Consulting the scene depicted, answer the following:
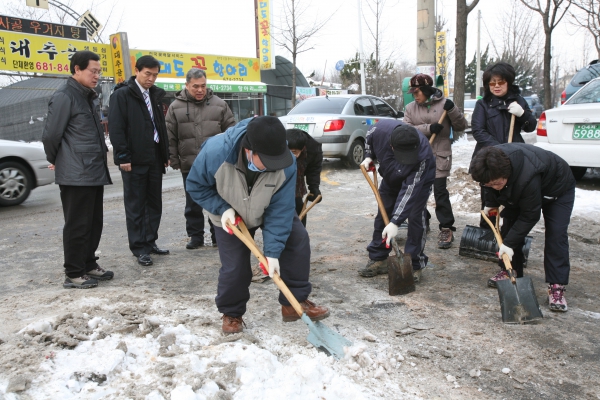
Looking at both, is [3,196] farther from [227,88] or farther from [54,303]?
[227,88]

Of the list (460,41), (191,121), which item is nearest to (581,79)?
(460,41)

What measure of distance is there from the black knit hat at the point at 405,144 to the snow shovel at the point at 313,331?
4.98 ft

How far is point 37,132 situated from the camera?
19.0 m

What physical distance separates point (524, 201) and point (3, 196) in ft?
22.6

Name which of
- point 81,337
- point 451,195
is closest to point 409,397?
point 81,337

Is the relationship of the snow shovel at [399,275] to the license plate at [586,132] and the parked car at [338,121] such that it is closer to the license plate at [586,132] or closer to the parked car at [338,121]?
the license plate at [586,132]

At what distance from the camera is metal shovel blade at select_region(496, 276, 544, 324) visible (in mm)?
3332

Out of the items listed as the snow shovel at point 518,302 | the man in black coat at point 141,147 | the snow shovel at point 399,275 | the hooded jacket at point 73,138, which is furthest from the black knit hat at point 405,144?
the hooded jacket at point 73,138

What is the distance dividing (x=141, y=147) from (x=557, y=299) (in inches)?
139

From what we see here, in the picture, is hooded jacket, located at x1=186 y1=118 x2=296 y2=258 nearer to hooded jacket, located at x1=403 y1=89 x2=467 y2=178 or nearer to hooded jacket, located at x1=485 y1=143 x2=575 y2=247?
hooded jacket, located at x1=485 y1=143 x2=575 y2=247

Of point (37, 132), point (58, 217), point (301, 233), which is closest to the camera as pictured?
point (301, 233)

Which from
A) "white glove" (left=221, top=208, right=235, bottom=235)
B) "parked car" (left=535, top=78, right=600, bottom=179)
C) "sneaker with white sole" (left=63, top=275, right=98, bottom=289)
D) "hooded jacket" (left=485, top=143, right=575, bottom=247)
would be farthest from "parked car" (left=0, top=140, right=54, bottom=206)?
"parked car" (left=535, top=78, right=600, bottom=179)

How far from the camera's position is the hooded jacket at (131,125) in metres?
4.25

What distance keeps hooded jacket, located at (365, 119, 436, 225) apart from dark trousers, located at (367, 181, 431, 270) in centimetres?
6
